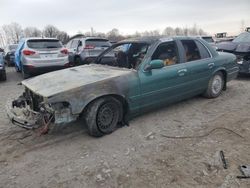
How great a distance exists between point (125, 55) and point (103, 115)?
173 cm

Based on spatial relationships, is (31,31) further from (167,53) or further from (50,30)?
(167,53)

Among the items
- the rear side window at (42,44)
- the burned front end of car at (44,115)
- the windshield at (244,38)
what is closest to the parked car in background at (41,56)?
the rear side window at (42,44)

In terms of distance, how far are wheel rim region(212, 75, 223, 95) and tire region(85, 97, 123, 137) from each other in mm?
2843

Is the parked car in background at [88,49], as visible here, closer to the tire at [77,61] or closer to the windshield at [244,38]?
the tire at [77,61]

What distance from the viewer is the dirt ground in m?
3.21

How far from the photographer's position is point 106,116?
4418mm

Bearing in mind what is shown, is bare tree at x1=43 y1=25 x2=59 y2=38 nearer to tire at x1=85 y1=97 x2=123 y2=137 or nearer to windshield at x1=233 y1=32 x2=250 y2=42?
windshield at x1=233 y1=32 x2=250 y2=42

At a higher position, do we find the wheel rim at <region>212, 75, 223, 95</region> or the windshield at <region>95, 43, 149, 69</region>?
the windshield at <region>95, 43, 149, 69</region>

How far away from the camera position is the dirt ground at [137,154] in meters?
3.21

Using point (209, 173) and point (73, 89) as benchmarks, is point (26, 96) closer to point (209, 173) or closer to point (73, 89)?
point (73, 89)

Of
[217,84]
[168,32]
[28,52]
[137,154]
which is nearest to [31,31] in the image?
[168,32]

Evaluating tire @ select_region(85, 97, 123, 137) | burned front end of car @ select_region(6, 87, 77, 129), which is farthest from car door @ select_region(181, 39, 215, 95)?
burned front end of car @ select_region(6, 87, 77, 129)

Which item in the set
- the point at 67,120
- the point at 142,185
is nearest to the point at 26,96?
the point at 67,120

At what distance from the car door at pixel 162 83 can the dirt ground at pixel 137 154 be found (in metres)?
0.39
